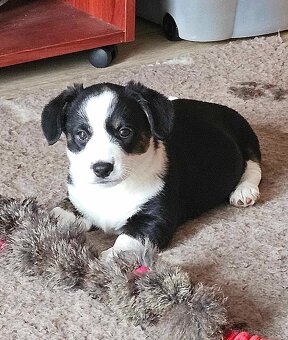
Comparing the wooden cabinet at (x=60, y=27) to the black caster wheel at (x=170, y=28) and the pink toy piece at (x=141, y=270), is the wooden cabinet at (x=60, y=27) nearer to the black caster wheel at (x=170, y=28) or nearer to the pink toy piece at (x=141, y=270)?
the black caster wheel at (x=170, y=28)

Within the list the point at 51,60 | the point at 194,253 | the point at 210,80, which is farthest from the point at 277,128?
the point at 51,60

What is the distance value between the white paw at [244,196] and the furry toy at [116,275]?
0.43 m

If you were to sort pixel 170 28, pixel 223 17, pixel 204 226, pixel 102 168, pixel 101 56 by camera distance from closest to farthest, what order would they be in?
pixel 102 168, pixel 204 226, pixel 101 56, pixel 223 17, pixel 170 28

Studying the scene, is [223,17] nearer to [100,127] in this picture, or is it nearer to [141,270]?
[100,127]

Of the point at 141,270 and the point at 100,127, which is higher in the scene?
the point at 100,127

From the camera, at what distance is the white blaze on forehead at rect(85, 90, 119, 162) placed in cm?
154

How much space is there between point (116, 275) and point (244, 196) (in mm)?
568

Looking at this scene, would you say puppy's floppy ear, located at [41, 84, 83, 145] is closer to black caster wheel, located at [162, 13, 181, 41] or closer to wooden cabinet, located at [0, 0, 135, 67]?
wooden cabinet, located at [0, 0, 135, 67]

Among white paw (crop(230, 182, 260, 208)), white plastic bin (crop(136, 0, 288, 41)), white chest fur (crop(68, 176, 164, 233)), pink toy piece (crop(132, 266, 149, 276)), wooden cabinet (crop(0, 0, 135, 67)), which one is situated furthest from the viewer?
white plastic bin (crop(136, 0, 288, 41))

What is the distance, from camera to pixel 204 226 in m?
1.79

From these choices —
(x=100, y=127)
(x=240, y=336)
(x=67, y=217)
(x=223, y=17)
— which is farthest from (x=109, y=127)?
(x=223, y=17)

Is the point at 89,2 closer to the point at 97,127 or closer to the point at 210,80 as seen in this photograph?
the point at 210,80

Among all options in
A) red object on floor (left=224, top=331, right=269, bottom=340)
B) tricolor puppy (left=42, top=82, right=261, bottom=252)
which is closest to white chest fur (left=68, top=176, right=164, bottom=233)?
tricolor puppy (left=42, top=82, right=261, bottom=252)

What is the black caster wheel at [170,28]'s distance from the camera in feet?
10.2
